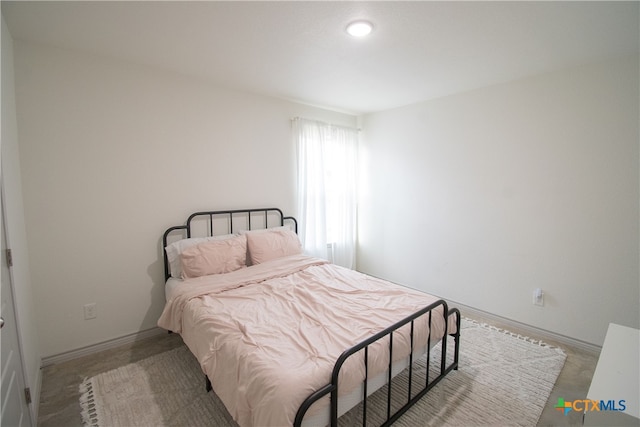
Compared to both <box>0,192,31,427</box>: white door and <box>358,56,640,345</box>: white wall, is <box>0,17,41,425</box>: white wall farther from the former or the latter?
<box>358,56,640,345</box>: white wall

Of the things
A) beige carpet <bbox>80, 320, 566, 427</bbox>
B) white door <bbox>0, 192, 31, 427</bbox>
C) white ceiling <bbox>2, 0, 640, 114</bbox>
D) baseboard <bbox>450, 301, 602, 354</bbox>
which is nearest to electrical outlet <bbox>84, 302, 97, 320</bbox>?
beige carpet <bbox>80, 320, 566, 427</bbox>

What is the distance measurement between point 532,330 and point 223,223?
3305mm

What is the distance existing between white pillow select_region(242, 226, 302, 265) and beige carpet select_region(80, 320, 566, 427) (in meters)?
1.04

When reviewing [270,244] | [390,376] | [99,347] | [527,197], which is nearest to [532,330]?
[527,197]

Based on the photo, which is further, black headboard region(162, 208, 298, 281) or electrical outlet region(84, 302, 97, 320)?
black headboard region(162, 208, 298, 281)

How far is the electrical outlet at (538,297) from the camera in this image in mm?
2791

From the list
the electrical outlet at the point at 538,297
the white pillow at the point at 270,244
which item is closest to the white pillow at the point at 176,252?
the white pillow at the point at 270,244

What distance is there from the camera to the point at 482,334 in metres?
2.80

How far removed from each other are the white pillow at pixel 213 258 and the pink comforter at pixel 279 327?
92 millimetres

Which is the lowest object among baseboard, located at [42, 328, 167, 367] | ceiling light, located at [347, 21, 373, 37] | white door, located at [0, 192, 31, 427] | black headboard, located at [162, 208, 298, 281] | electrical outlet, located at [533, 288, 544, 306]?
baseboard, located at [42, 328, 167, 367]

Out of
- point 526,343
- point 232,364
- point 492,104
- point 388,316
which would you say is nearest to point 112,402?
point 232,364

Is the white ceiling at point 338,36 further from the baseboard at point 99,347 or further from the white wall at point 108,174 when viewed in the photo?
the baseboard at point 99,347

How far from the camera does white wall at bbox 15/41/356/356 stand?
2.20 metres

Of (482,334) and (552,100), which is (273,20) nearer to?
(552,100)
